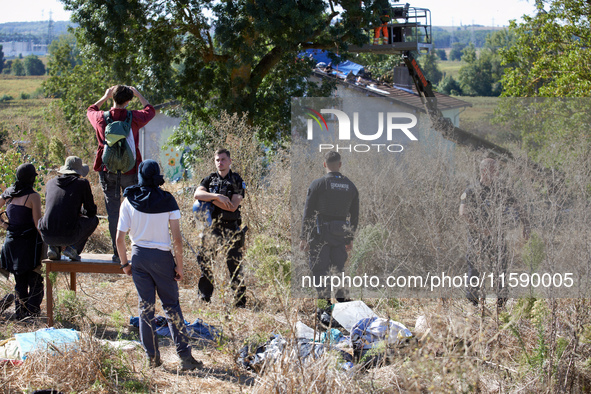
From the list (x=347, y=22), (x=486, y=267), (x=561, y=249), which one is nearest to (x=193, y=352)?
(x=486, y=267)

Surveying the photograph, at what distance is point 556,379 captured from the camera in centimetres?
382

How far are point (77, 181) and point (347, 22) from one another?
10.1 metres

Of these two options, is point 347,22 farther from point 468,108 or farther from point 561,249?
point 561,249

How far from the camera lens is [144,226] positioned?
4230 millimetres

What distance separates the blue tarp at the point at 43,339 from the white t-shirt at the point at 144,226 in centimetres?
88

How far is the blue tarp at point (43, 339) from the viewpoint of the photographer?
416 centimetres

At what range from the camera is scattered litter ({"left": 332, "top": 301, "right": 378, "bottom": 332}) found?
16.1ft

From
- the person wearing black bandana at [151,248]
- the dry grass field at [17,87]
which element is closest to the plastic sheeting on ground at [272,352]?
the person wearing black bandana at [151,248]

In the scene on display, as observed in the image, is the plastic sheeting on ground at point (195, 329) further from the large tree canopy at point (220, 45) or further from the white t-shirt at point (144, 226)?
the large tree canopy at point (220, 45)

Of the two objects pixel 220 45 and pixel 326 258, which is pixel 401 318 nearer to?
pixel 326 258

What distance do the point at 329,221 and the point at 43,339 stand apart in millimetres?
2682

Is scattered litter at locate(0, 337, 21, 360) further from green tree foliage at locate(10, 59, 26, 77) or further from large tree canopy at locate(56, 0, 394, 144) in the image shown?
green tree foliage at locate(10, 59, 26, 77)

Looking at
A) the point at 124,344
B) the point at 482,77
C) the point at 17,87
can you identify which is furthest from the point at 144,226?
the point at 17,87

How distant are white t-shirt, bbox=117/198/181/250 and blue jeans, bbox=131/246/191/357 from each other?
2.4 inches
